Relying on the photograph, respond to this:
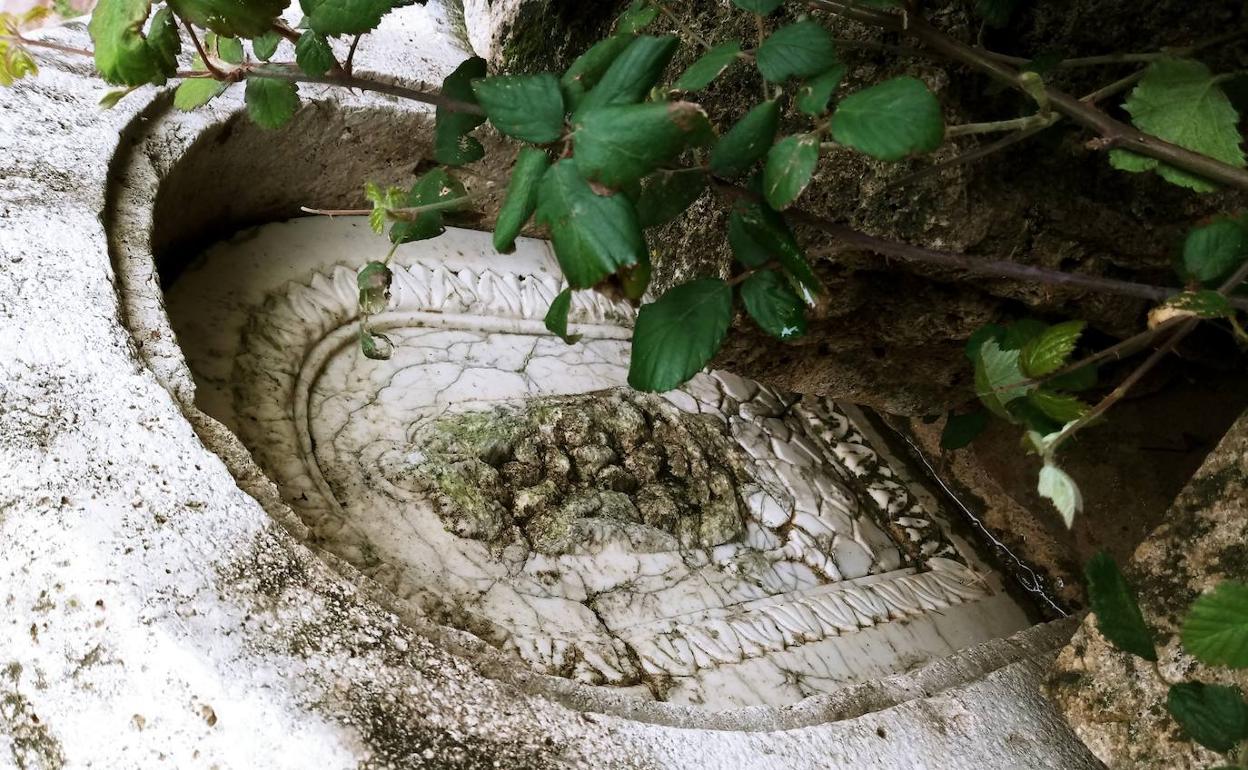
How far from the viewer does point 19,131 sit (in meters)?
1.01

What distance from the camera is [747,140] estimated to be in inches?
23.7

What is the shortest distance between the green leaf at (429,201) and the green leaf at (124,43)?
23 centimetres

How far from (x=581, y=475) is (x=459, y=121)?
556 mm

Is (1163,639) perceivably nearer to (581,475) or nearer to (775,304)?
(775,304)

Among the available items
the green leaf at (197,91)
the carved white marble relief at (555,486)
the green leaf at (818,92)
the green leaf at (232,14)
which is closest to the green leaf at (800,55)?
the green leaf at (818,92)

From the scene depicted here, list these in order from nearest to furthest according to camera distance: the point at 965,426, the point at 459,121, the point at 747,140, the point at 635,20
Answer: the point at 747,140 < the point at 635,20 < the point at 459,121 < the point at 965,426

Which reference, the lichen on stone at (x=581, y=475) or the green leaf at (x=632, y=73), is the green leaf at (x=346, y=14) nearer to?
the green leaf at (x=632, y=73)

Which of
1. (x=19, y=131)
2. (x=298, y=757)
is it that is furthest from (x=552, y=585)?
(x=19, y=131)

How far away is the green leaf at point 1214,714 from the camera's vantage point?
2.07 ft

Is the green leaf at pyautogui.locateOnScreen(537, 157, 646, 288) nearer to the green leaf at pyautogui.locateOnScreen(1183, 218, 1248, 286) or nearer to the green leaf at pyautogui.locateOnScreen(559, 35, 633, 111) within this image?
the green leaf at pyautogui.locateOnScreen(559, 35, 633, 111)

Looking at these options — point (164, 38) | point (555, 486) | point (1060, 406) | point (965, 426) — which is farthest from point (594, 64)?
point (965, 426)

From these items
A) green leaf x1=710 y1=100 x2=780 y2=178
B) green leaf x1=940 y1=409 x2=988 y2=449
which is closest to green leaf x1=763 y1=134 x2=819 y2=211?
green leaf x1=710 y1=100 x2=780 y2=178

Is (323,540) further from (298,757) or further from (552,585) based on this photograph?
(298,757)

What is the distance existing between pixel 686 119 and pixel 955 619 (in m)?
1.10
